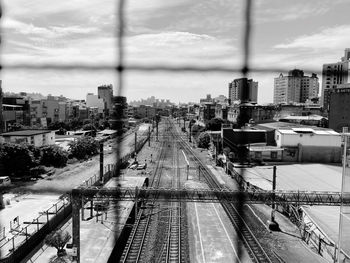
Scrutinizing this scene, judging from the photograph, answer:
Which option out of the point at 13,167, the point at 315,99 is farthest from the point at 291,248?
the point at 315,99

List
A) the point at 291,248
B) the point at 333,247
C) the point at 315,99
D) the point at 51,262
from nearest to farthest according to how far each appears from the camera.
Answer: the point at 51,262, the point at 333,247, the point at 291,248, the point at 315,99

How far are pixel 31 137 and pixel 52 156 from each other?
160 cm

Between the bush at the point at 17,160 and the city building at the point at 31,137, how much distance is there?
1105 mm

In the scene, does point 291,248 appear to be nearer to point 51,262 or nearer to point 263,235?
point 263,235

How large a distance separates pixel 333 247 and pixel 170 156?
43.3 ft

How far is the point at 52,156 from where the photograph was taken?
45.3 ft

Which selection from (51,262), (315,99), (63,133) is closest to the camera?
(51,262)

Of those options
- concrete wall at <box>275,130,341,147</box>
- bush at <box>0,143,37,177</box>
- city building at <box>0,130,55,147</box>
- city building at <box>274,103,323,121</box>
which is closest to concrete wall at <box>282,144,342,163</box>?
concrete wall at <box>275,130,341,147</box>

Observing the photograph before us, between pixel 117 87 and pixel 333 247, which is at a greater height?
pixel 117 87

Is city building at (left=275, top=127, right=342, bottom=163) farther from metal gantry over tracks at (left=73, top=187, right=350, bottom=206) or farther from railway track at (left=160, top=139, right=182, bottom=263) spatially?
metal gantry over tracks at (left=73, top=187, right=350, bottom=206)

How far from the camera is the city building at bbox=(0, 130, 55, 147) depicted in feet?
44.7

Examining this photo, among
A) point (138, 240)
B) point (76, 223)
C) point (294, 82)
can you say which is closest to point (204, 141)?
point (138, 240)

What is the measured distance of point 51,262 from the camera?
5.52 m

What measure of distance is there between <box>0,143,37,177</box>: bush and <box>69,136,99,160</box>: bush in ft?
12.8
